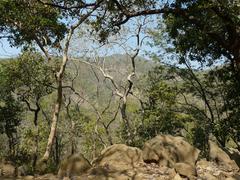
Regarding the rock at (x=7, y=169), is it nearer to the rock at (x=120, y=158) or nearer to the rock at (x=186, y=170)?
the rock at (x=120, y=158)

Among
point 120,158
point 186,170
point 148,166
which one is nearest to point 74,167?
point 120,158

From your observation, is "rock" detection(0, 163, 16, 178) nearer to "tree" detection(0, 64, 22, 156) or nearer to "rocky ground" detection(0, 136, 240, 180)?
"rocky ground" detection(0, 136, 240, 180)

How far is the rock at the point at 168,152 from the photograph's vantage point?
16.3m

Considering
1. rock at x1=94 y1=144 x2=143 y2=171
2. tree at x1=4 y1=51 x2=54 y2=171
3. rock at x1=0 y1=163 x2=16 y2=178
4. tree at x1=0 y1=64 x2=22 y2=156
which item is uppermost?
tree at x1=4 y1=51 x2=54 y2=171

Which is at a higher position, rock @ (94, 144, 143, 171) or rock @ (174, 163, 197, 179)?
rock @ (94, 144, 143, 171)

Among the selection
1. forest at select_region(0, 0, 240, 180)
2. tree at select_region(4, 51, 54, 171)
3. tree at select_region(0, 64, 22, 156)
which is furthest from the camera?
tree at select_region(0, 64, 22, 156)

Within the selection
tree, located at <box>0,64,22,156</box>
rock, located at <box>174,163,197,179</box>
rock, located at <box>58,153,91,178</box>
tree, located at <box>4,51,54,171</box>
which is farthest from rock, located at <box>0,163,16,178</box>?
tree, located at <box>0,64,22,156</box>

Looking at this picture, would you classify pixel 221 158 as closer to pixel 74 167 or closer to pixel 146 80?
pixel 74 167

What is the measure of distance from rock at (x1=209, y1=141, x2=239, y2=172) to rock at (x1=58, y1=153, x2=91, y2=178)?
6786mm

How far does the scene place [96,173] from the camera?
13906 millimetres

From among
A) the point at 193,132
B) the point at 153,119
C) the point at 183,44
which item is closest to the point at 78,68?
the point at 153,119

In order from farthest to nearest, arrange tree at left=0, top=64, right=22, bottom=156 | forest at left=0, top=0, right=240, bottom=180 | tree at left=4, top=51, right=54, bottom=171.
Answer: tree at left=0, top=64, right=22, bottom=156 < tree at left=4, top=51, right=54, bottom=171 < forest at left=0, top=0, right=240, bottom=180

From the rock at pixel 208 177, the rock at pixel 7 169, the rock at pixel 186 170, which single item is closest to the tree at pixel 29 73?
the rock at pixel 7 169

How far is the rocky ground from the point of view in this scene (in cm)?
1412
